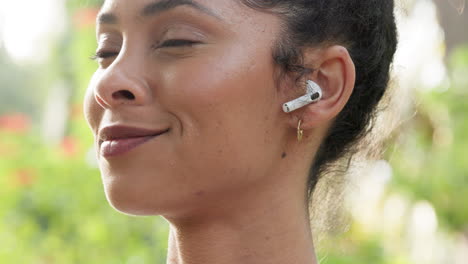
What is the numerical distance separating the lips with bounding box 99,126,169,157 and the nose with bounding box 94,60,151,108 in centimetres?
7

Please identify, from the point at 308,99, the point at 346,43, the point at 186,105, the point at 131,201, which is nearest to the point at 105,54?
the point at 186,105

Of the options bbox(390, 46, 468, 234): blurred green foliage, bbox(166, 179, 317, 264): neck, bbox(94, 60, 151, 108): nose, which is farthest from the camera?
bbox(390, 46, 468, 234): blurred green foliage

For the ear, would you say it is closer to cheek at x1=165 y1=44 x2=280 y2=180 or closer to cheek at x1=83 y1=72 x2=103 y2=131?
cheek at x1=165 y1=44 x2=280 y2=180

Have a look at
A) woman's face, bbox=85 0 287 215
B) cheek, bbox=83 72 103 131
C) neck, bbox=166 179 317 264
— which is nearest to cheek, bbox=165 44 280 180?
woman's face, bbox=85 0 287 215

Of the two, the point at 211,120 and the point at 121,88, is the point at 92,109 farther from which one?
the point at 211,120

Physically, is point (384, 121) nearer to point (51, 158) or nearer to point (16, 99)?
point (51, 158)

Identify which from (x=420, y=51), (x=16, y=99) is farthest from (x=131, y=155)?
(x=16, y=99)

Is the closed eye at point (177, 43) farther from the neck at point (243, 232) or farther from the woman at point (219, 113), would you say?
the neck at point (243, 232)

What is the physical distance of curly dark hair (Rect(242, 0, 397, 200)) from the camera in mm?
2209

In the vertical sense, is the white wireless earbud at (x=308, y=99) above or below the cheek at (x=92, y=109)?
above

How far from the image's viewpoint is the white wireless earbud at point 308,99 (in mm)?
2176

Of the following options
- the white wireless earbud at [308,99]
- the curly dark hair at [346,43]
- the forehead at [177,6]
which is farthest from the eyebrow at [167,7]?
the white wireless earbud at [308,99]

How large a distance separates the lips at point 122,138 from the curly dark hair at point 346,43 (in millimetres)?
450

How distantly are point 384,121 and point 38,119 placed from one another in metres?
20.5
